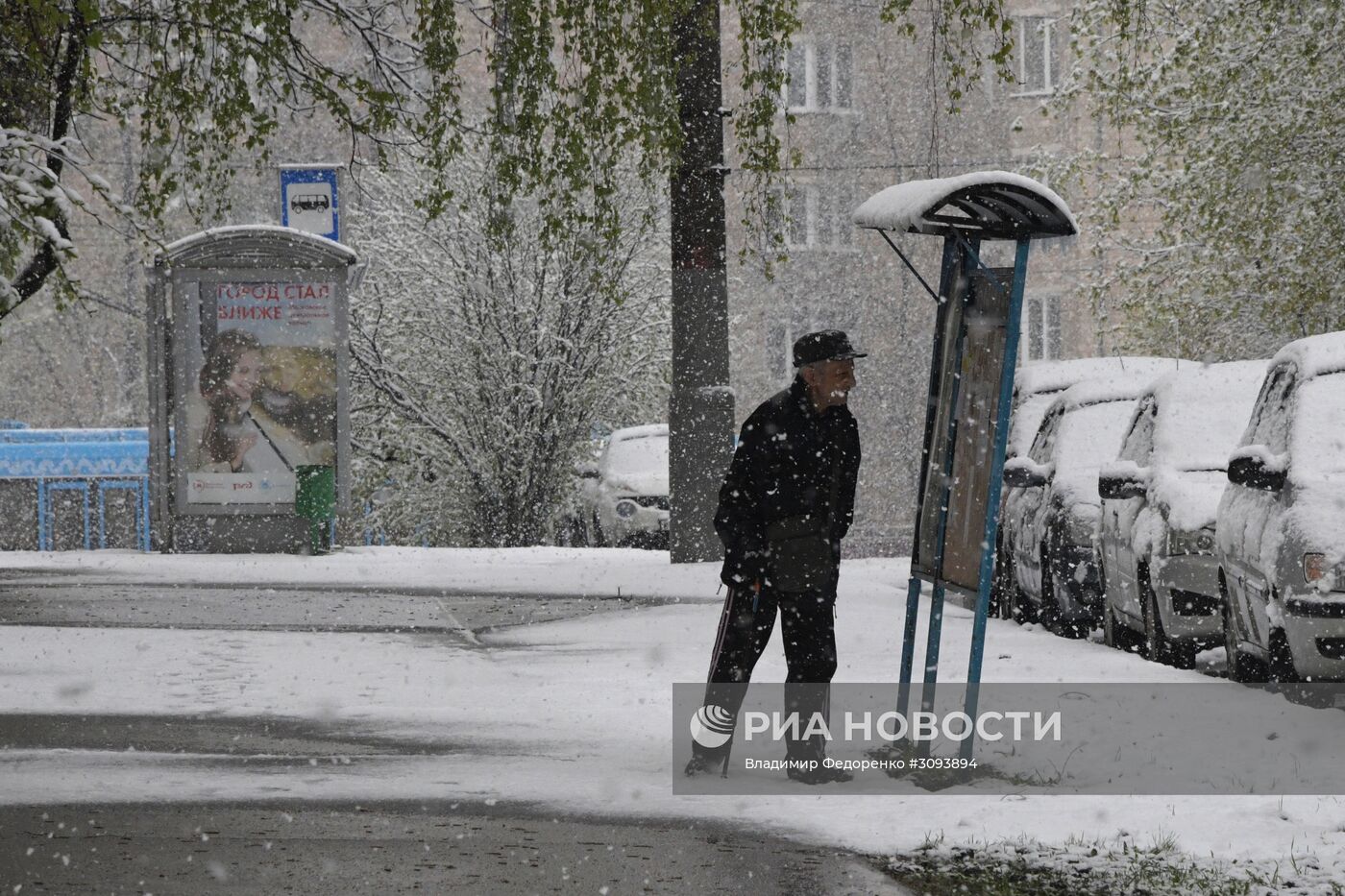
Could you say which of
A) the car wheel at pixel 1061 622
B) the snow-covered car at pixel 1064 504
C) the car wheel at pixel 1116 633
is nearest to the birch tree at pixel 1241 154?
the snow-covered car at pixel 1064 504

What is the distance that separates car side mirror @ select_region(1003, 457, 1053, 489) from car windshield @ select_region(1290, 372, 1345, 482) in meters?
4.32

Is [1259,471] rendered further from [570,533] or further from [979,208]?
[570,533]

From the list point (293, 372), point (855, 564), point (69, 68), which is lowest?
point (855, 564)

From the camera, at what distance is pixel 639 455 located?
2772 centimetres

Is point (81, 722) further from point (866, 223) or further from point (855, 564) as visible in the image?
point (855, 564)

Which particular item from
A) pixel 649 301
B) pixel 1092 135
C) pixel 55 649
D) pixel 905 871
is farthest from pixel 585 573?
pixel 1092 135

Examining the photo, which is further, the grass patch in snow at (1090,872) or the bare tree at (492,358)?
the bare tree at (492,358)

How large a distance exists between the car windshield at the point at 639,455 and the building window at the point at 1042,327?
2066cm

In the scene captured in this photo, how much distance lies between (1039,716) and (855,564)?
12.6m

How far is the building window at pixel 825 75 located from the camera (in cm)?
4725

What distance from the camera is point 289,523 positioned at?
22969 mm

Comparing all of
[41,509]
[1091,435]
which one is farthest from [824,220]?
[1091,435]

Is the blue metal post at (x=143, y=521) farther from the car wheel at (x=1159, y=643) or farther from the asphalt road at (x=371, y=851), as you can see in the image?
the asphalt road at (x=371, y=851)

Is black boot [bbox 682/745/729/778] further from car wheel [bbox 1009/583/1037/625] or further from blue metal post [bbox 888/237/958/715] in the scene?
car wheel [bbox 1009/583/1037/625]
